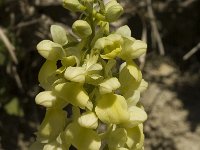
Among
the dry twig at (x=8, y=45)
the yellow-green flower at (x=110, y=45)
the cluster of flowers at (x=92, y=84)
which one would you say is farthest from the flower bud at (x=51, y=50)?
the dry twig at (x=8, y=45)

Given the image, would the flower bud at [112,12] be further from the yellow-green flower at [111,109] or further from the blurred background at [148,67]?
the blurred background at [148,67]

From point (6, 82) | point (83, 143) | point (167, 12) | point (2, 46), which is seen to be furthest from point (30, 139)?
point (83, 143)

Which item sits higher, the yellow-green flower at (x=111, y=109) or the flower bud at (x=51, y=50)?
the flower bud at (x=51, y=50)

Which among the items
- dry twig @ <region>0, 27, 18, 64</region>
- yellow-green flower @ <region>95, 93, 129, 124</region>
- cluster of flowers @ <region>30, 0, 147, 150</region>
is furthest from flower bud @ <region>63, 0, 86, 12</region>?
dry twig @ <region>0, 27, 18, 64</region>

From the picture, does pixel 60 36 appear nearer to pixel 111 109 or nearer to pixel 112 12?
pixel 112 12

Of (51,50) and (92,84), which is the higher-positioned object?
(51,50)

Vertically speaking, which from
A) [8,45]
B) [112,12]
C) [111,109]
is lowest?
[8,45]

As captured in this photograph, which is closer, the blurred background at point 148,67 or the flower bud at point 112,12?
the flower bud at point 112,12

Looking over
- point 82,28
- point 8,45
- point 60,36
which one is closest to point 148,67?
point 8,45
